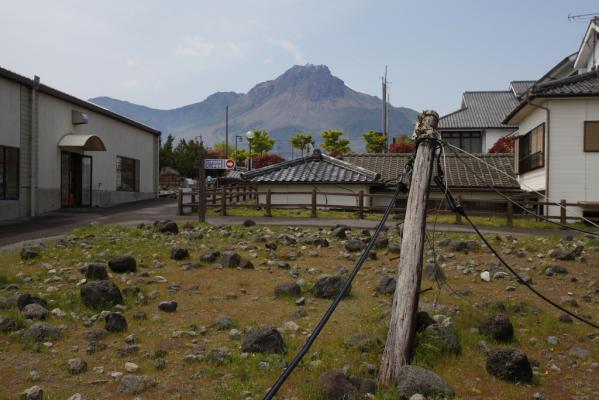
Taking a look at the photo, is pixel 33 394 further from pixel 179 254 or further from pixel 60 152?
pixel 60 152

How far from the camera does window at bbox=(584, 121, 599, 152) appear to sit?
19.4 meters

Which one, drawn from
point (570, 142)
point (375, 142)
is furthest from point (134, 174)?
point (375, 142)

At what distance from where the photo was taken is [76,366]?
5.25 m

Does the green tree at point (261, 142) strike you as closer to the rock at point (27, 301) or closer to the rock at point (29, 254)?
the rock at point (29, 254)

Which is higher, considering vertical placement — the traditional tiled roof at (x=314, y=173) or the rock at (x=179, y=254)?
the traditional tiled roof at (x=314, y=173)

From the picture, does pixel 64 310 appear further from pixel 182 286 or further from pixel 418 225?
pixel 418 225

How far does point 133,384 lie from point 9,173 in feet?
57.4

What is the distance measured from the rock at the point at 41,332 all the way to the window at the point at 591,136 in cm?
1897

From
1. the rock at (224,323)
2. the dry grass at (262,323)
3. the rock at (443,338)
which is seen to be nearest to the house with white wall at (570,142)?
the dry grass at (262,323)

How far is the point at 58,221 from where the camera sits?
19031mm

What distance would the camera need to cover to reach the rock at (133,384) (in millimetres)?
4859

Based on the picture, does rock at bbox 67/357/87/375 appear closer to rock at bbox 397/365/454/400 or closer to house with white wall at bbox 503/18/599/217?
rock at bbox 397/365/454/400

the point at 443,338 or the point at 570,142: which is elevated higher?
the point at 570,142

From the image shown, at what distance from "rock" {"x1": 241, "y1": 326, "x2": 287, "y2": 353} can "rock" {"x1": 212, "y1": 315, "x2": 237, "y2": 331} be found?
31.6 inches
